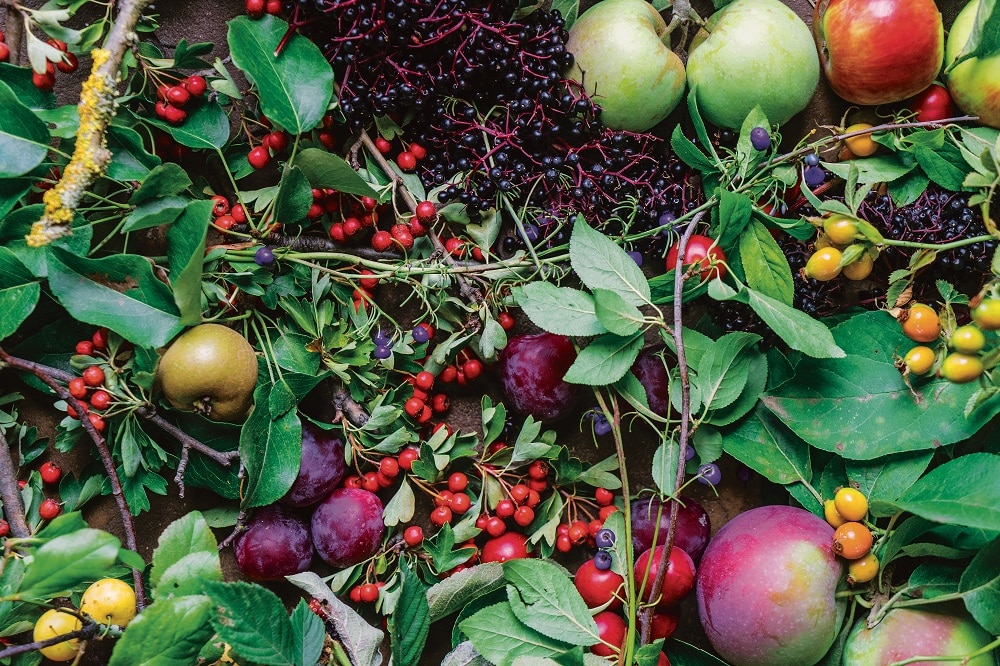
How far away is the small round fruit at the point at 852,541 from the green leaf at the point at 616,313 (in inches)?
18.0

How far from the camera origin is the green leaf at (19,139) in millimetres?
1122

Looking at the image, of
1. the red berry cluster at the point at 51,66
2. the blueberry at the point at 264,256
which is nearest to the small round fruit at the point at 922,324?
the blueberry at the point at 264,256

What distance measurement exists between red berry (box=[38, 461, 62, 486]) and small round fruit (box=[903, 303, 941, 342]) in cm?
147

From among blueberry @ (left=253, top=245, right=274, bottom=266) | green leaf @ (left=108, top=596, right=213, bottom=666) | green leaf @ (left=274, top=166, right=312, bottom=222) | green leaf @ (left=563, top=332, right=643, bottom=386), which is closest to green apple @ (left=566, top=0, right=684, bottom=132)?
green leaf @ (left=563, top=332, right=643, bottom=386)

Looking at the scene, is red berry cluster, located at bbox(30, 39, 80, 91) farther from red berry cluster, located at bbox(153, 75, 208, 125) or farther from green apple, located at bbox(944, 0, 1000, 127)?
green apple, located at bbox(944, 0, 1000, 127)

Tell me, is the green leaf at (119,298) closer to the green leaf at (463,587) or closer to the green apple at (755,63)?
the green leaf at (463,587)

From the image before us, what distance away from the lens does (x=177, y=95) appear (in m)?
1.20

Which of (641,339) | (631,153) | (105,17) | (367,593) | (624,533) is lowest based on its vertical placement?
(367,593)

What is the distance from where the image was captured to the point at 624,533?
4.13 feet

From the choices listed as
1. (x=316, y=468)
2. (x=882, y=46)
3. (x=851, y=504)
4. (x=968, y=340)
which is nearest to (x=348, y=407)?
(x=316, y=468)

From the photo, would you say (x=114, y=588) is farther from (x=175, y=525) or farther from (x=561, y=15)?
(x=561, y=15)

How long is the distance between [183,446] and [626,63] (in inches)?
38.9

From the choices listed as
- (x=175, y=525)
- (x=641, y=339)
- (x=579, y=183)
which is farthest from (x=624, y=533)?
(x=175, y=525)

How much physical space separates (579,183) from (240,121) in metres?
0.63
